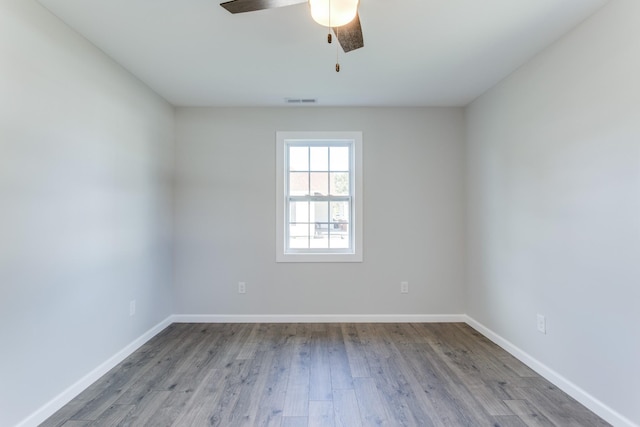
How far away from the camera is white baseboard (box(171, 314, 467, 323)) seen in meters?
3.47

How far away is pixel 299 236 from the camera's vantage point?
143 inches

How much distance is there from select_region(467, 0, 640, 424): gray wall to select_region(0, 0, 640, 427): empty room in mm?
16

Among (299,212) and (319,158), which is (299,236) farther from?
(319,158)

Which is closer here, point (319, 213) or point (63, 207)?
point (63, 207)

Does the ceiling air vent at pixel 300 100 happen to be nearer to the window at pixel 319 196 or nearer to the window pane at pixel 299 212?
the window at pixel 319 196

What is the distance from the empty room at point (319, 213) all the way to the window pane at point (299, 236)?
1.1 inches

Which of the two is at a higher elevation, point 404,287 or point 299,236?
point 299,236

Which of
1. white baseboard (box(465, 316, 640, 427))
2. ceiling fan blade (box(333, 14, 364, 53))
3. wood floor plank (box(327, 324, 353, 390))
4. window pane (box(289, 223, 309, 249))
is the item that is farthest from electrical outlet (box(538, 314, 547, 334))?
ceiling fan blade (box(333, 14, 364, 53))

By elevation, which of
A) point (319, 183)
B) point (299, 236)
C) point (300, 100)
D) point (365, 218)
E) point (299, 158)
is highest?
point (300, 100)

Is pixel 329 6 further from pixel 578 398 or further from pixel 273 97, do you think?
pixel 578 398

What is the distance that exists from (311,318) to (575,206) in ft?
8.72

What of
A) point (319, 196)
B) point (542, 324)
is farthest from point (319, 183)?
point (542, 324)

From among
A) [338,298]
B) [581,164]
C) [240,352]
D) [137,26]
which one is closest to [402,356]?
[338,298]

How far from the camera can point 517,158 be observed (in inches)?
104
